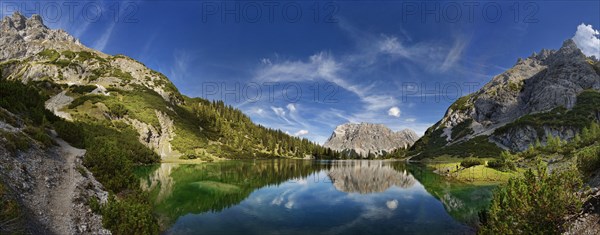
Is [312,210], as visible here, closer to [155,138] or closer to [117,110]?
[155,138]

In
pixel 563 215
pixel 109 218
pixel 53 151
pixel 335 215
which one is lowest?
pixel 335 215

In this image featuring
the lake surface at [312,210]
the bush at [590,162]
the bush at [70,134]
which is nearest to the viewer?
the bush at [590,162]

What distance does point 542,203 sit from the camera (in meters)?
15.3

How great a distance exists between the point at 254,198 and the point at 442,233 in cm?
2598

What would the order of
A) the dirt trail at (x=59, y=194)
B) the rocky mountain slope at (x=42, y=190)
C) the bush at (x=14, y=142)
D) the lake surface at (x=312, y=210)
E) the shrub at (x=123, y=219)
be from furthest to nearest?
1. the lake surface at (x=312, y=210)
2. the bush at (x=14, y=142)
3. the shrub at (x=123, y=219)
4. the dirt trail at (x=59, y=194)
5. the rocky mountain slope at (x=42, y=190)

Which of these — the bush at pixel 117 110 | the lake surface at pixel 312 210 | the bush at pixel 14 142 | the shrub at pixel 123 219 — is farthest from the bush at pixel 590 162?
the bush at pixel 117 110

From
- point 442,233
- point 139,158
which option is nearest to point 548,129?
point 442,233

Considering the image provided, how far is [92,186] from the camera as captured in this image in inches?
923

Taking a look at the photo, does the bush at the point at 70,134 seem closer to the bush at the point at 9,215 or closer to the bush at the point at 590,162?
the bush at the point at 9,215

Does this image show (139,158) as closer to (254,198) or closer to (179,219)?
(254,198)

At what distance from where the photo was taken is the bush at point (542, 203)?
49.3 ft

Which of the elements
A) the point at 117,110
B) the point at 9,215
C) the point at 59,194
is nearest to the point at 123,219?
the point at 59,194

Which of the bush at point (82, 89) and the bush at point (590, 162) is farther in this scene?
the bush at point (82, 89)

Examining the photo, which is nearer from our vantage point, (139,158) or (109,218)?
(109,218)
